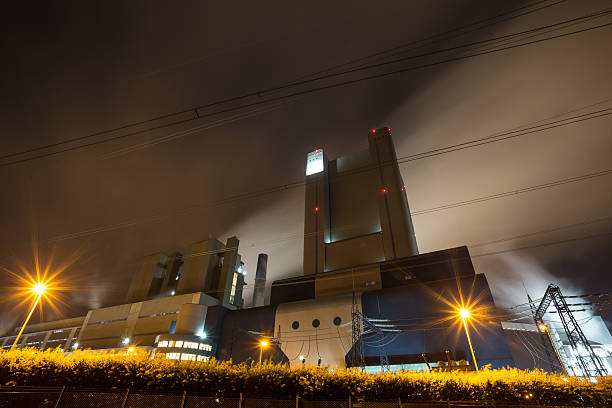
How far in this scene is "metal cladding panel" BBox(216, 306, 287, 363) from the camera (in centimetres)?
4003

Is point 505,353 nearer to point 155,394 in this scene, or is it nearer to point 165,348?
point 155,394

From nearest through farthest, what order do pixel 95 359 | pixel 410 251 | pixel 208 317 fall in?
pixel 95 359 → pixel 410 251 → pixel 208 317

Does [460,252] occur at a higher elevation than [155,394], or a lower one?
higher

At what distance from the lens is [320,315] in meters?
35.2

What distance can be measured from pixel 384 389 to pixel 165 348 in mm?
46976

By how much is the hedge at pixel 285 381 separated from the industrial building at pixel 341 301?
27.9 ft

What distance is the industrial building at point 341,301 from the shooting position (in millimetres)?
29703

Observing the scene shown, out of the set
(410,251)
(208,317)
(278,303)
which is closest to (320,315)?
(278,303)

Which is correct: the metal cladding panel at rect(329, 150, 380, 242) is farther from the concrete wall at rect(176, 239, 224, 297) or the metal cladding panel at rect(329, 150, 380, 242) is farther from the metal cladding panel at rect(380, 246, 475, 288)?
the concrete wall at rect(176, 239, 224, 297)

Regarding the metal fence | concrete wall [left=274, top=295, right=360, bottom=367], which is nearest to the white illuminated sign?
concrete wall [left=274, top=295, right=360, bottom=367]

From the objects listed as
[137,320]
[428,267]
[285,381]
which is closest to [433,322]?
[428,267]

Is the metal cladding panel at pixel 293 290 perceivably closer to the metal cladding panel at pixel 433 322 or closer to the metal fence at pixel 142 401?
the metal cladding panel at pixel 433 322

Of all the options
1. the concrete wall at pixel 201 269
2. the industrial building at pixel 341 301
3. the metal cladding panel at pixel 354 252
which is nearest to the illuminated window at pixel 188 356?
the industrial building at pixel 341 301

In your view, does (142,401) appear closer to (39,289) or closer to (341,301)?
(39,289)
